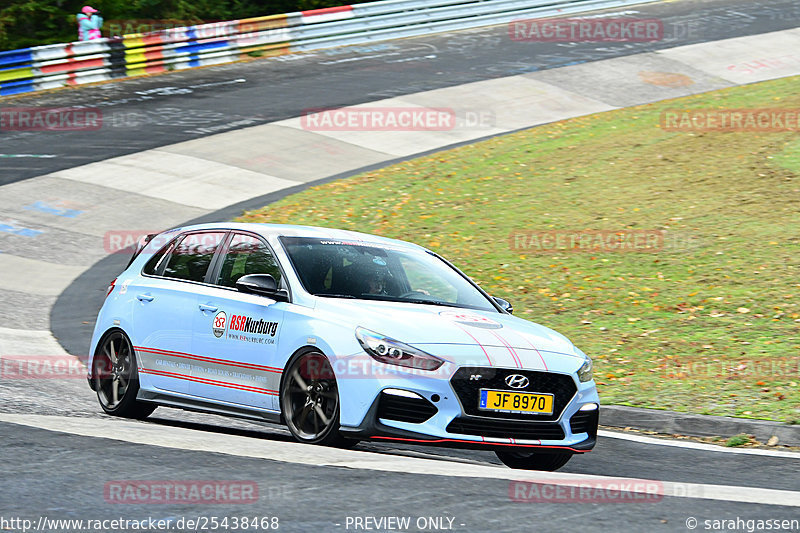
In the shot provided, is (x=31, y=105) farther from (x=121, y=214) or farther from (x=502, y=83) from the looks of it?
(x=502, y=83)

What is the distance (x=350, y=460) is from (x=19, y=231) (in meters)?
12.3

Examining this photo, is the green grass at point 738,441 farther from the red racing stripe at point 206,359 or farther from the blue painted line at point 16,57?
the blue painted line at point 16,57

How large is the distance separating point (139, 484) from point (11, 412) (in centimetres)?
317

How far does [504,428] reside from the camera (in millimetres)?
7258

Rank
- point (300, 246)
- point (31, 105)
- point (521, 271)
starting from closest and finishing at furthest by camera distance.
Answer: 1. point (300, 246)
2. point (521, 271)
3. point (31, 105)

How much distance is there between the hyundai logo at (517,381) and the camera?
726 cm

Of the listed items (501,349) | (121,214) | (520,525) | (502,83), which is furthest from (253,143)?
(520,525)

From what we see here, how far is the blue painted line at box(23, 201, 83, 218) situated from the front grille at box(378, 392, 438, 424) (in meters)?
12.6

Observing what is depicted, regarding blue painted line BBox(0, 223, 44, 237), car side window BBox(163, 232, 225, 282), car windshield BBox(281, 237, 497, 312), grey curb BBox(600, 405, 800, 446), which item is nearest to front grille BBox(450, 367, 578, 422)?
car windshield BBox(281, 237, 497, 312)

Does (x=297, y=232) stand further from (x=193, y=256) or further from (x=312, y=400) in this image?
(x=312, y=400)

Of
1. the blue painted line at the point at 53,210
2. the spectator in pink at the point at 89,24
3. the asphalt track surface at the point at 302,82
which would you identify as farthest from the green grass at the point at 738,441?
the spectator in pink at the point at 89,24

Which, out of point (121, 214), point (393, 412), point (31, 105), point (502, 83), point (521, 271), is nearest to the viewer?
point (393, 412)

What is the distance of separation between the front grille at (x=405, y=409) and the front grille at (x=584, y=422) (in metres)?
1.06

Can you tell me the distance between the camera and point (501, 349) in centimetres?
737
